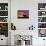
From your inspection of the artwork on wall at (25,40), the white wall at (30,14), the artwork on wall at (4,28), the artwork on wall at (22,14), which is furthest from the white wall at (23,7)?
the artwork on wall at (4,28)

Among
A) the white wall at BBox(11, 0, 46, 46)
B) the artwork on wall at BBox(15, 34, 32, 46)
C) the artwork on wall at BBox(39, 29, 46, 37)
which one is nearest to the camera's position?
the artwork on wall at BBox(15, 34, 32, 46)

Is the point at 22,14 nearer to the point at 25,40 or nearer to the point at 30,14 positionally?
the point at 30,14

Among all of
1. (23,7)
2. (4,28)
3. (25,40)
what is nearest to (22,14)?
(23,7)

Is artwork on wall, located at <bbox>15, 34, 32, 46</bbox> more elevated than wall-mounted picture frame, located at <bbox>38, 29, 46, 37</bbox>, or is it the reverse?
wall-mounted picture frame, located at <bbox>38, 29, 46, 37</bbox>

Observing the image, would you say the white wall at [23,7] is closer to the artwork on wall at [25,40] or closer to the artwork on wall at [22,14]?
the artwork on wall at [22,14]

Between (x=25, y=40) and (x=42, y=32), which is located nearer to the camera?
(x=25, y=40)

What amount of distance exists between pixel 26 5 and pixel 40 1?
0.75 m

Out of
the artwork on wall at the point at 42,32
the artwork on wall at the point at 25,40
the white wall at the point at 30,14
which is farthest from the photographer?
the artwork on wall at the point at 42,32

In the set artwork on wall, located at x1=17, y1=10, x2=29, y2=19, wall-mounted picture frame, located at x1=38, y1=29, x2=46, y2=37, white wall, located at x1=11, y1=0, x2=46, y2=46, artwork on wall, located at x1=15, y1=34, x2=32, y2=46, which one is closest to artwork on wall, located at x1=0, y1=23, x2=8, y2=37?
white wall, located at x1=11, y1=0, x2=46, y2=46

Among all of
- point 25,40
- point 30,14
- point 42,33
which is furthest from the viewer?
point 42,33

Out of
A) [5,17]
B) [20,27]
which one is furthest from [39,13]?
[5,17]

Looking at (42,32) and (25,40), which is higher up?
(42,32)

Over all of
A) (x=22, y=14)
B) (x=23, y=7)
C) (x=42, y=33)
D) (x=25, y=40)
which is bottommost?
(x=25, y=40)

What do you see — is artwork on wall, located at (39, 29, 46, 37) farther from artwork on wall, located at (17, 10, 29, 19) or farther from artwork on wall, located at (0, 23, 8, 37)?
artwork on wall, located at (0, 23, 8, 37)
